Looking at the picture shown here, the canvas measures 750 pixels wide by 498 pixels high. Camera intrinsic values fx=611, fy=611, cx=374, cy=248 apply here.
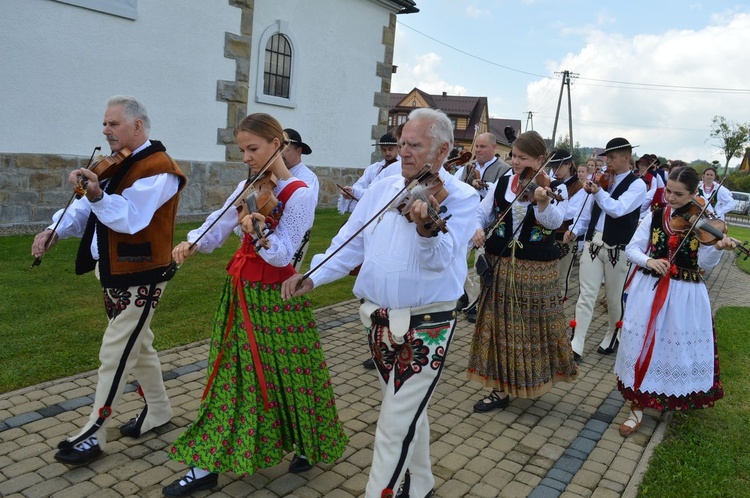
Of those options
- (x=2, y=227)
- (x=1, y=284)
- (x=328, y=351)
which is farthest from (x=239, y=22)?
(x=328, y=351)

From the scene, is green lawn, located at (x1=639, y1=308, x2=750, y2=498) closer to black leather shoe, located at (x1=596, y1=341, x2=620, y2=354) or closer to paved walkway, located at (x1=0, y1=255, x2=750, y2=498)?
paved walkway, located at (x1=0, y1=255, x2=750, y2=498)

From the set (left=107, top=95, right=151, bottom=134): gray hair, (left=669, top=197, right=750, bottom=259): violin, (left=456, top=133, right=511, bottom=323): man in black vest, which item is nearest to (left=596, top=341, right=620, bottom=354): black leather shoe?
(left=456, top=133, right=511, bottom=323): man in black vest

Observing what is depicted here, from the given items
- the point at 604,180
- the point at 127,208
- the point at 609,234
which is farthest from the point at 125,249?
the point at 609,234

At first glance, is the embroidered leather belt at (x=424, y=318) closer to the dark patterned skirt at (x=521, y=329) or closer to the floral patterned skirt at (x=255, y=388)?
the floral patterned skirt at (x=255, y=388)

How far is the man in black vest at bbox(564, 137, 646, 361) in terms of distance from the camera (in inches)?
233

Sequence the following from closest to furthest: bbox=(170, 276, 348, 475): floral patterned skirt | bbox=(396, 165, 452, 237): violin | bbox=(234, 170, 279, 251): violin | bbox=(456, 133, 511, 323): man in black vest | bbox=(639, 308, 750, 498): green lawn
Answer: bbox=(396, 165, 452, 237): violin
bbox=(234, 170, 279, 251): violin
bbox=(170, 276, 348, 475): floral patterned skirt
bbox=(639, 308, 750, 498): green lawn
bbox=(456, 133, 511, 323): man in black vest

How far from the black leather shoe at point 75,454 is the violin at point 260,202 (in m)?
1.61

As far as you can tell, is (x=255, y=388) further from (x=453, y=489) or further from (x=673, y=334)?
(x=673, y=334)

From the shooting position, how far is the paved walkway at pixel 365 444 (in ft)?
11.4

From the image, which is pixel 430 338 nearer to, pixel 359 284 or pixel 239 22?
pixel 359 284

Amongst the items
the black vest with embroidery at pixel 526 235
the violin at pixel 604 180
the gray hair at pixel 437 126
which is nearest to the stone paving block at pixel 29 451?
the gray hair at pixel 437 126

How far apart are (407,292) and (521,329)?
2087 mm

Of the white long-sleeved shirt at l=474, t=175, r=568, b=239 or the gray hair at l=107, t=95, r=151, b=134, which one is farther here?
the white long-sleeved shirt at l=474, t=175, r=568, b=239

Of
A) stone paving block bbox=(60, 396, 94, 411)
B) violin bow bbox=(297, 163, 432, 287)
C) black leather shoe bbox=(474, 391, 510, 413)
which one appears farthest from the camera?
black leather shoe bbox=(474, 391, 510, 413)
